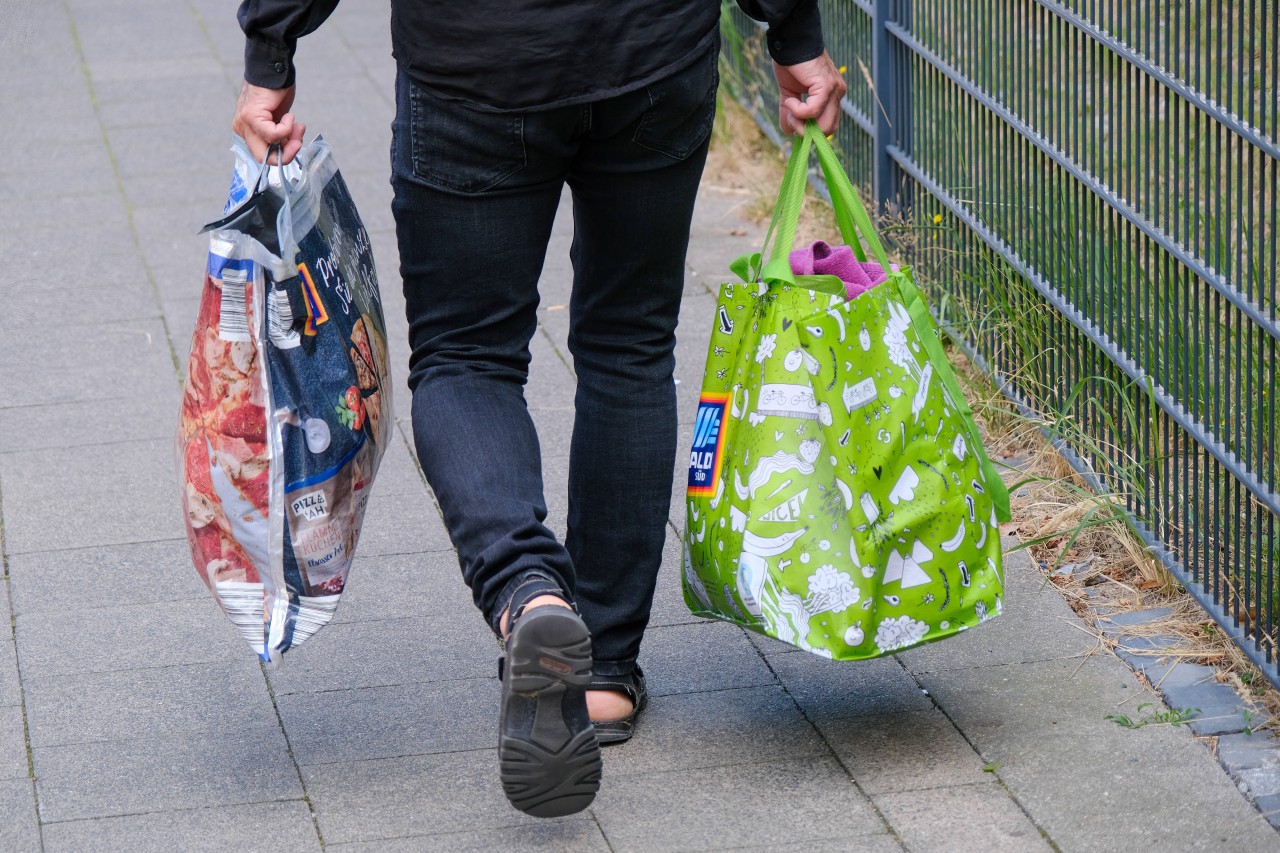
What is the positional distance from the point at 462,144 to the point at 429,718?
42.8 inches

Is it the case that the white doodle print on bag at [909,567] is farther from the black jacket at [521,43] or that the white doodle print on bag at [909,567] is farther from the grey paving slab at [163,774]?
the grey paving slab at [163,774]

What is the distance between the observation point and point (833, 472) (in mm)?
2891

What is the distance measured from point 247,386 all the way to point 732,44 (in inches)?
182

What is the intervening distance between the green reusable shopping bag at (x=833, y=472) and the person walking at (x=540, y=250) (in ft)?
0.41

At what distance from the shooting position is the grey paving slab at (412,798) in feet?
9.39

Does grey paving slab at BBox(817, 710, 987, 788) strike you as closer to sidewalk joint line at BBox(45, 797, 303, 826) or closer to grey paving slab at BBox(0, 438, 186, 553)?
sidewalk joint line at BBox(45, 797, 303, 826)

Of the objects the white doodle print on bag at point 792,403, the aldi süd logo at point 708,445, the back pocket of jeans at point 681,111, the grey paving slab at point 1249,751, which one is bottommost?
the grey paving slab at point 1249,751

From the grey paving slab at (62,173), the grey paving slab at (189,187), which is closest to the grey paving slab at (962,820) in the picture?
the grey paving slab at (189,187)

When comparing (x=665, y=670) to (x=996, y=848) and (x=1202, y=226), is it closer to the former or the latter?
(x=996, y=848)

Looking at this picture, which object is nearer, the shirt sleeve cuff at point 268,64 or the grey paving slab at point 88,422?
Result: the shirt sleeve cuff at point 268,64

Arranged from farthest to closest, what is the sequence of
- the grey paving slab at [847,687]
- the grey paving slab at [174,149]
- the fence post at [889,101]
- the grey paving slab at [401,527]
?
the grey paving slab at [174,149]
the fence post at [889,101]
the grey paving slab at [401,527]
the grey paving slab at [847,687]

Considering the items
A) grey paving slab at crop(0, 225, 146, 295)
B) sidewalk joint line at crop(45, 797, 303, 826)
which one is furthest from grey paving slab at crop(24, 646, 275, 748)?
grey paving slab at crop(0, 225, 146, 295)

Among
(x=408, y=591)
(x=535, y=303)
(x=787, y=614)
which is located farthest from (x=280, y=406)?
(x=408, y=591)

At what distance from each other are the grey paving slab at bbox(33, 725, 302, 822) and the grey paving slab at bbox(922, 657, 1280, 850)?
1182mm
